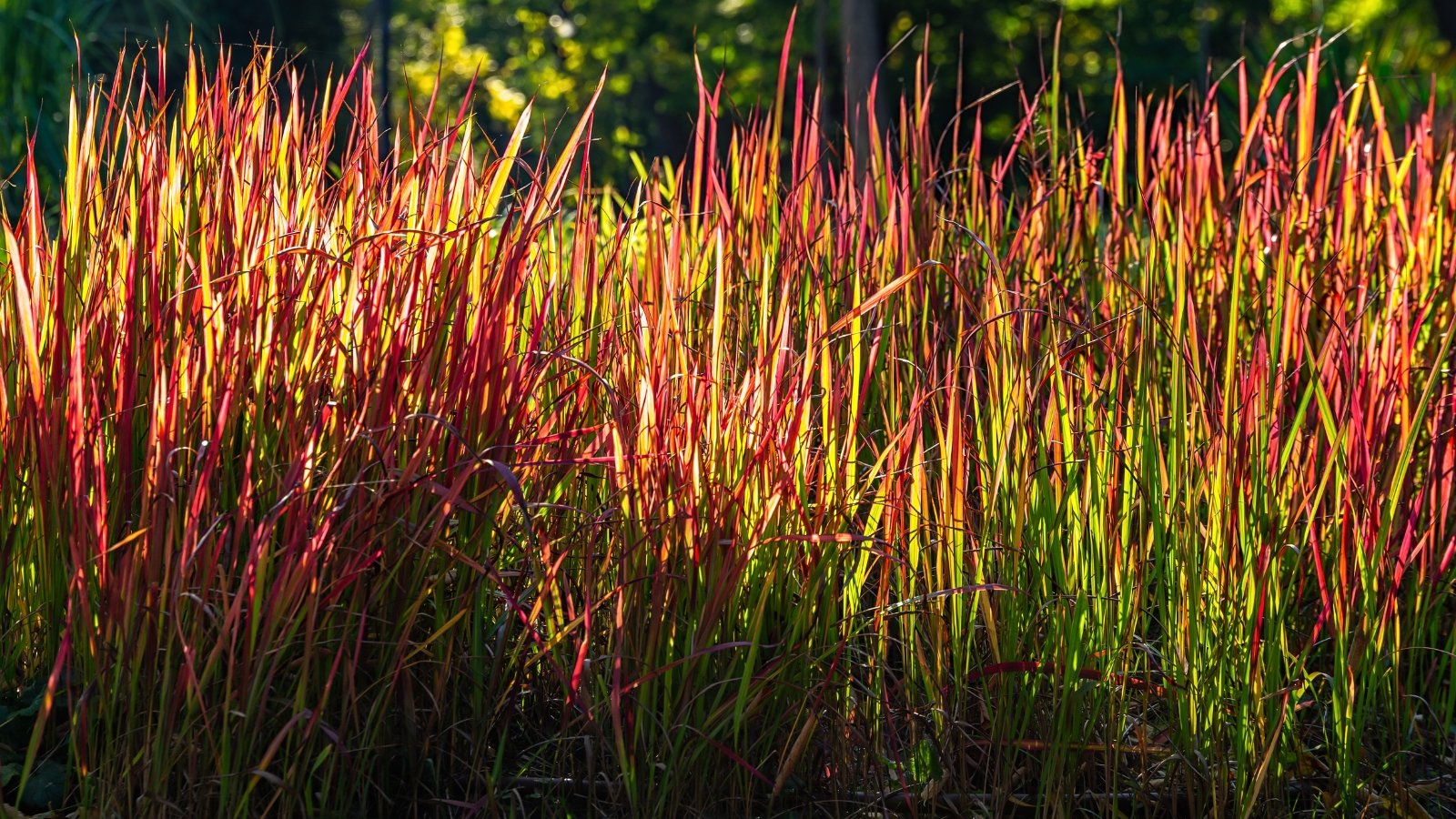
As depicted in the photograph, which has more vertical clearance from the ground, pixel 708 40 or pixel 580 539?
pixel 708 40

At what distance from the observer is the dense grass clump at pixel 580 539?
1438 mm

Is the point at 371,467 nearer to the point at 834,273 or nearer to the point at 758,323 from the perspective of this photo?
the point at 758,323

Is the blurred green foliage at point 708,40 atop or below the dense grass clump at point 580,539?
atop

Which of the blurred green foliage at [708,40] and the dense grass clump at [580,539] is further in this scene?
the blurred green foliage at [708,40]

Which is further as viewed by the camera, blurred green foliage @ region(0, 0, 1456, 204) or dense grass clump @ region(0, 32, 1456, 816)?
blurred green foliage @ region(0, 0, 1456, 204)

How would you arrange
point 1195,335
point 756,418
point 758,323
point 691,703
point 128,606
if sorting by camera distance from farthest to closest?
1. point 758,323
2. point 1195,335
3. point 756,418
4. point 691,703
5. point 128,606

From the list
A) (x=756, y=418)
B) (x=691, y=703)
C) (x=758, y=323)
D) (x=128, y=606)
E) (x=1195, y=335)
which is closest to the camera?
(x=128, y=606)

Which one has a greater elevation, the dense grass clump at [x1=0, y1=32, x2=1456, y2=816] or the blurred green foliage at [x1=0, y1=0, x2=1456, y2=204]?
the blurred green foliage at [x1=0, y1=0, x2=1456, y2=204]

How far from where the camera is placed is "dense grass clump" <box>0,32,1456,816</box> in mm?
1438

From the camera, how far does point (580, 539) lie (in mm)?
1684

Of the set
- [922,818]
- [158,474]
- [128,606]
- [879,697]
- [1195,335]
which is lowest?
[922,818]

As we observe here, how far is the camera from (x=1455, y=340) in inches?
87.6

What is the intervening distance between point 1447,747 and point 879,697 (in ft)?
2.73

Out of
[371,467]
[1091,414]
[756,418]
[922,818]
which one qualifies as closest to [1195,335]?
[1091,414]
